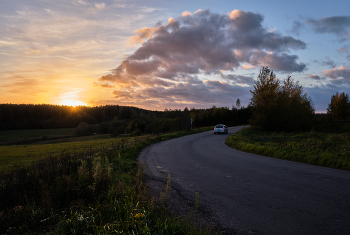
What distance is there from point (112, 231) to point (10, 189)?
3.47 m

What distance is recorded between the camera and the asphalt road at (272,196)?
12.5 feet

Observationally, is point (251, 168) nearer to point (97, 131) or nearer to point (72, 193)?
point (72, 193)

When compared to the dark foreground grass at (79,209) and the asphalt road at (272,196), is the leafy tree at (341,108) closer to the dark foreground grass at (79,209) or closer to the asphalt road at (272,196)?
the asphalt road at (272,196)

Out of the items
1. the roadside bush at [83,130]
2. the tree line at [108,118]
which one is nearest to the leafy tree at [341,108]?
the tree line at [108,118]

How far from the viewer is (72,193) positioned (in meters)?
4.75

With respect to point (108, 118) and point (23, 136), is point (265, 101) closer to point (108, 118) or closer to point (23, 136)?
point (23, 136)

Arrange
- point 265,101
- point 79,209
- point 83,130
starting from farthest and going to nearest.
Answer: point 83,130 → point 265,101 → point 79,209

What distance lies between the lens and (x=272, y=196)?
526cm

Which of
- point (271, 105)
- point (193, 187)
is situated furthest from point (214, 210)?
point (271, 105)

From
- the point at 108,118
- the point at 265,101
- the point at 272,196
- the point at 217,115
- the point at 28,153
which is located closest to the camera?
the point at 272,196

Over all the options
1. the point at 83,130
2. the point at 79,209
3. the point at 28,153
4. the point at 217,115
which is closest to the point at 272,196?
the point at 79,209

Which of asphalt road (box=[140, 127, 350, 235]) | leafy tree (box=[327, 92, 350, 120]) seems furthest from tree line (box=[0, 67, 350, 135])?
asphalt road (box=[140, 127, 350, 235])

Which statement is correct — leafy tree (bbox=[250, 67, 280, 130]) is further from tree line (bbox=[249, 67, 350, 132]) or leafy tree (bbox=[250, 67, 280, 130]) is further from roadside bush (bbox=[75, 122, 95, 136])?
roadside bush (bbox=[75, 122, 95, 136])

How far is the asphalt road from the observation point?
3818 millimetres
